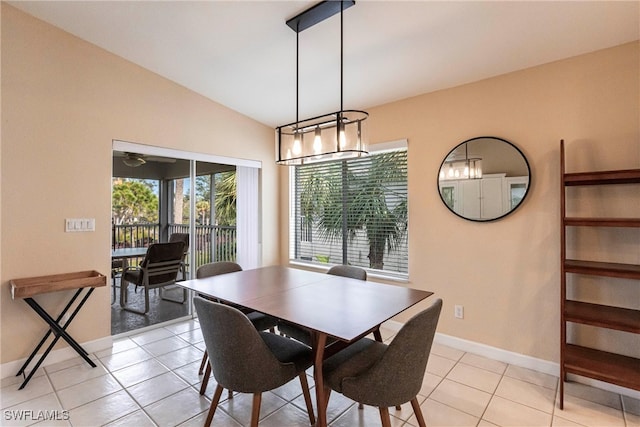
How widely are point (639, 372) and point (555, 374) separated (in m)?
0.61

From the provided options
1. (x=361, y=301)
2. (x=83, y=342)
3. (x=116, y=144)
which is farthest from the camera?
(x=116, y=144)

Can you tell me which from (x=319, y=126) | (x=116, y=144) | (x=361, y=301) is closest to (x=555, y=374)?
(x=361, y=301)

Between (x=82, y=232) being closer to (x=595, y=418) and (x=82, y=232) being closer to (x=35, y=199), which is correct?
(x=35, y=199)

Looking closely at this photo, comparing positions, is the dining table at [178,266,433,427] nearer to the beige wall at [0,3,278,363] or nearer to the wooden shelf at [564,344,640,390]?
the wooden shelf at [564,344,640,390]

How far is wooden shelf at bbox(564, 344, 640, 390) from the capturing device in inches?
77.5

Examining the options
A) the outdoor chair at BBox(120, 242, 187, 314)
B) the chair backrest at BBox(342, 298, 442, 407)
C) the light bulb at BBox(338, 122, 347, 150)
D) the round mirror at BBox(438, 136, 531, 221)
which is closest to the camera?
the chair backrest at BBox(342, 298, 442, 407)

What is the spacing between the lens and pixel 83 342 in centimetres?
286

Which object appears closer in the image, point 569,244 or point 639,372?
point 639,372

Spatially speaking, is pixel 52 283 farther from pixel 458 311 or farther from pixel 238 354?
pixel 458 311

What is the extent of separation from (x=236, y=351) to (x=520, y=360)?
2518 millimetres

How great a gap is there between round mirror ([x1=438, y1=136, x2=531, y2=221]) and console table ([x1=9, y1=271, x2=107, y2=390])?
3.30 meters

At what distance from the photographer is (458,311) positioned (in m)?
3.04

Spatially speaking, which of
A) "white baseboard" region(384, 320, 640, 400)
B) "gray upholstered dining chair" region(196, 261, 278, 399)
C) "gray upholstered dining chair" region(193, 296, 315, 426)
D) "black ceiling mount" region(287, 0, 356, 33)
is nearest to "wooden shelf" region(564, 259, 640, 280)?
"white baseboard" region(384, 320, 640, 400)

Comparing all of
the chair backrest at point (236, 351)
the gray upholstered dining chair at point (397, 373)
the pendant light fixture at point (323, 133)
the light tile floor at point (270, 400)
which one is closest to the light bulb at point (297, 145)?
the pendant light fixture at point (323, 133)
